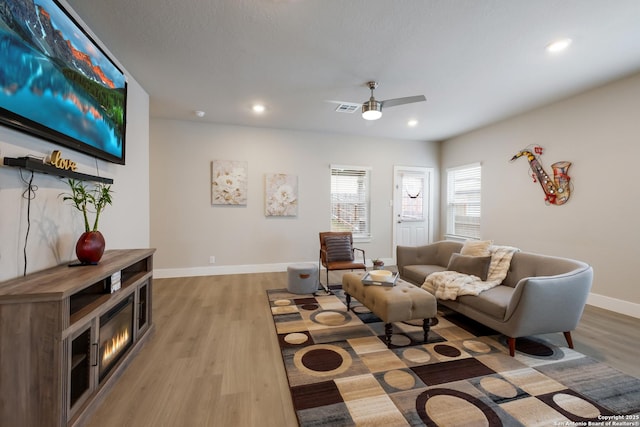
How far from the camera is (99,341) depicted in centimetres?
168

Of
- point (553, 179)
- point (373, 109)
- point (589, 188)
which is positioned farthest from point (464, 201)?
point (373, 109)

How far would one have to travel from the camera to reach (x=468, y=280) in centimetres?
290

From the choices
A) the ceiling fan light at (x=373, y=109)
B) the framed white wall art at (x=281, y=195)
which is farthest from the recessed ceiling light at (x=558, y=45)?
the framed white wall art at (x=281, y=195)

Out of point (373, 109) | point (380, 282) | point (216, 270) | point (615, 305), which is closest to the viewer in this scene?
point (380, 282)

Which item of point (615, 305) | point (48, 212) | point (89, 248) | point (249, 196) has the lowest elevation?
point (615, 305)

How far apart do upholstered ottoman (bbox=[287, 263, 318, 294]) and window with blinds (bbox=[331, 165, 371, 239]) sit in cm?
186

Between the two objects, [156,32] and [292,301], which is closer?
[156,32]

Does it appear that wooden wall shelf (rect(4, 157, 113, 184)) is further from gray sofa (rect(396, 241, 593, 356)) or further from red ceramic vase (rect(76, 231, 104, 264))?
gray sofa (rect(396, 241, 593, 356))

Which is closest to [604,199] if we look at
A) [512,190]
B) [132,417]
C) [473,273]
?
[512,190]

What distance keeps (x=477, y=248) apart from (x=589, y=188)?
5.76 feet

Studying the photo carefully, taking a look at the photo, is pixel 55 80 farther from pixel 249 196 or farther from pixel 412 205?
pixel 412 205

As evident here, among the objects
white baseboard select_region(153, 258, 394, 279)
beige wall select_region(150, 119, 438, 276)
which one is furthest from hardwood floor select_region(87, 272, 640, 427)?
beige wall select_region(150, 119, 438, 276)

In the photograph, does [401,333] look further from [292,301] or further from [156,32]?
[156,32]

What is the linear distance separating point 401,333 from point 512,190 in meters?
3.50
